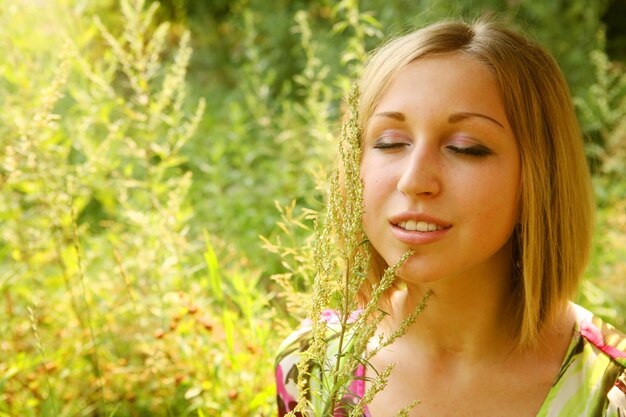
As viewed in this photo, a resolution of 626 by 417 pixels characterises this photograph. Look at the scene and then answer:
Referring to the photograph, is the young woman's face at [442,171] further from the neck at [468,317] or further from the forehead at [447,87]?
the neck at [468,317]

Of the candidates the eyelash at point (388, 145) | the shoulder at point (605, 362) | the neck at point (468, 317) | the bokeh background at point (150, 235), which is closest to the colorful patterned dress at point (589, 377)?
the shoulder at point (605, 362)

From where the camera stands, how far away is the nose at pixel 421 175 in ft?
4.51

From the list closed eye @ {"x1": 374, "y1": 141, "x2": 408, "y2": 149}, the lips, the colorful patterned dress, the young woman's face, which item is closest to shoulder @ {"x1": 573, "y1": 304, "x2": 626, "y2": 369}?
the colorful patterned dress

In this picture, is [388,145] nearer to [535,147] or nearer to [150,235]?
[535,147]

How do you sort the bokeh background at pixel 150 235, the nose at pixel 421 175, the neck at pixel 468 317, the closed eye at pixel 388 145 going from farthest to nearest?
the bokeh background at pixel 150 235
the neck at pixel 468 317
the closed eye at pixel 388 145
the nose at pixel 421 175

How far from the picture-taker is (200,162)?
4.09 metres

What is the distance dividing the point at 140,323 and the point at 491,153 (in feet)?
5.24

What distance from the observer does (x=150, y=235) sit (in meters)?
2.38

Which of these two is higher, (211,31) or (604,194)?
(211,31)

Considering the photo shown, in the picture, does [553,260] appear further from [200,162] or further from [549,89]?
[200,162]

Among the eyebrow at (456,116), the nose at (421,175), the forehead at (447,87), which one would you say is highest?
the forehead at (447,87)

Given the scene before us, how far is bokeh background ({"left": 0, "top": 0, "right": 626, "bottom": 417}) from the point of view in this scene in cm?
215

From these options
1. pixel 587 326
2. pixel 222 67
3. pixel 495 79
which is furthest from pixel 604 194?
pixel 222 67

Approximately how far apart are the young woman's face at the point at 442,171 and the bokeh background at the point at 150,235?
308 millimetres
